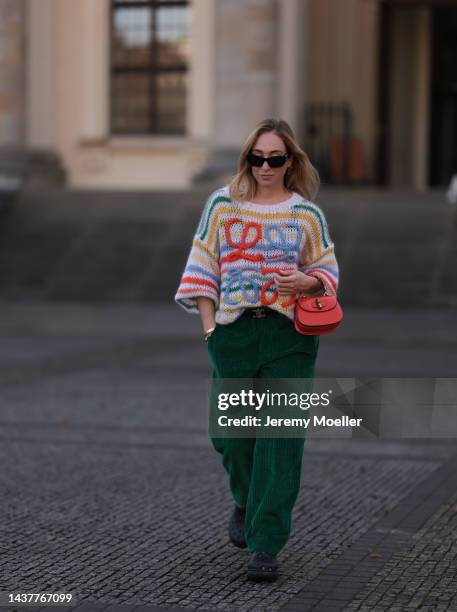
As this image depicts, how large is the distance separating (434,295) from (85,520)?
1191cm

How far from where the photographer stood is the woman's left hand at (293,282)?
5355mm

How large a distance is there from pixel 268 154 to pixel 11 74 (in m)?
21.7

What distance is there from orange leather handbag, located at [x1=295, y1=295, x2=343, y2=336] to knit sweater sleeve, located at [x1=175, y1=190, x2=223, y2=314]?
0.38m

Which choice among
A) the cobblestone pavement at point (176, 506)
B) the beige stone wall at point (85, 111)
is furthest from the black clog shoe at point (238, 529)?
the beige stone wall at point (85, 111)

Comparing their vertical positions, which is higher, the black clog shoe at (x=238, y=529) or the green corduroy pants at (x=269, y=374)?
the green corduroy pants at (x=269, y=374)

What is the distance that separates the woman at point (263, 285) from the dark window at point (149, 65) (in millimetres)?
21929

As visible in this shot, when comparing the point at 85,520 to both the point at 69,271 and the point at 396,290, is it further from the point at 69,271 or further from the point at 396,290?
the point at 69,271

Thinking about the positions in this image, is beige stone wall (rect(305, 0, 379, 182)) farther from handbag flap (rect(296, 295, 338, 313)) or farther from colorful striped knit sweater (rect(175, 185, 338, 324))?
handbag flap (rect(296, 295, 338, 313))

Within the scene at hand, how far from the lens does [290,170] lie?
222 inches

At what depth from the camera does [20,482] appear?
7.41 meters

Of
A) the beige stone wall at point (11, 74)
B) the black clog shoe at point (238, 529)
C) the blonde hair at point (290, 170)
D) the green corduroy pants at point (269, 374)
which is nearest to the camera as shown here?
the green corduroy pants at point (269, 374)

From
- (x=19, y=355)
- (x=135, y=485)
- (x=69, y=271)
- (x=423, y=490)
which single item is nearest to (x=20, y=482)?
(x=135, y=485)

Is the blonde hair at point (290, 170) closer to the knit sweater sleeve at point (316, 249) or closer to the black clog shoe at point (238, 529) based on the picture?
the knit sweater sleeve at point (316, 249)

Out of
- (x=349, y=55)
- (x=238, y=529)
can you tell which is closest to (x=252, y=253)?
(x=238, y=529)
